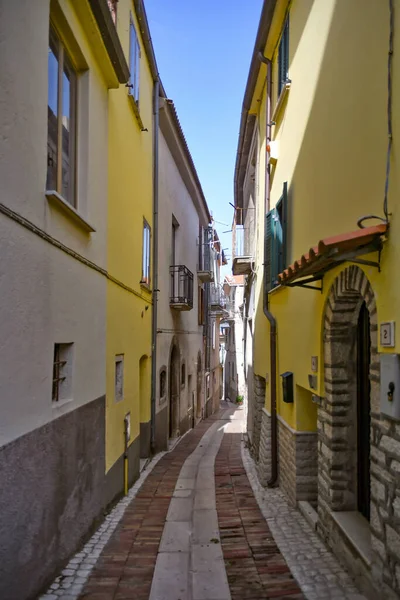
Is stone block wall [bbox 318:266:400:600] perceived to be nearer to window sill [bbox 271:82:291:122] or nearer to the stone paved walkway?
the stone paved walkway

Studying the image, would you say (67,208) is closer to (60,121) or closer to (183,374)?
(60,121)

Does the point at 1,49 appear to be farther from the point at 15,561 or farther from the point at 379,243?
the point at 15,561

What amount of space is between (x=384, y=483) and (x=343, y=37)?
4134mm

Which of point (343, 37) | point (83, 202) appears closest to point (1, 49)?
point (83, 202)

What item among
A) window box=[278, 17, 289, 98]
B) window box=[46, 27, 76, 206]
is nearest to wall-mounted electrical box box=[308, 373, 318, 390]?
window box=[46, 27, 76, 206]

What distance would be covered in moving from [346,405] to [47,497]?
3.07 metres

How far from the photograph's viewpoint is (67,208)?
14.7 ft

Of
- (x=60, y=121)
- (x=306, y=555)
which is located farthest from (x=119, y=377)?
(x=60, y=121)

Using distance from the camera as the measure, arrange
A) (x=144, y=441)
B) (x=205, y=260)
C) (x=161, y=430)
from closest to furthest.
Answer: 1. (x=144, y=441)
2. (x=161, y=430)
3. (x=205, y=260)

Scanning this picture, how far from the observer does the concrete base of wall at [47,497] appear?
128 inches

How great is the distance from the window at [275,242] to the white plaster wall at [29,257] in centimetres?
354

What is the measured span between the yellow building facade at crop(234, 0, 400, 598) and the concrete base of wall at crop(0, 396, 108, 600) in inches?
103

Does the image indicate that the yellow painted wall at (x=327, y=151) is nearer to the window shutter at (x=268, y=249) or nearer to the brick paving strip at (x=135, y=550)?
the window shutter at (x=268, y=249)

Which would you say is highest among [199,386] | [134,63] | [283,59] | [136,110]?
[134,63]
